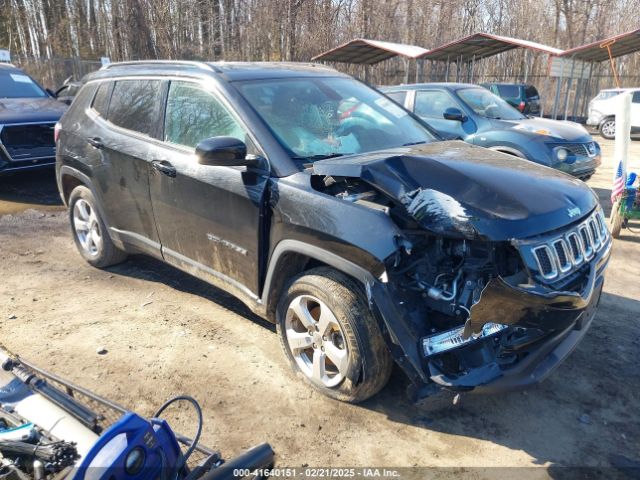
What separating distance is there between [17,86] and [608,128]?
17.1 meters

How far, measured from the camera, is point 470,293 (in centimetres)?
256

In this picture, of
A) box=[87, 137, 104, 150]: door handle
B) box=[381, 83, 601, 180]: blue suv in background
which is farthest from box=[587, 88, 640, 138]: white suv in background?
box=[87, 137, 104, 150]: door handle

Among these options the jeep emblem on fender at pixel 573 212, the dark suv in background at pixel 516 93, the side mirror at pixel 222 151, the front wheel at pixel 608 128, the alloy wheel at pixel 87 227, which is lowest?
the front wheel at pixel 608 128

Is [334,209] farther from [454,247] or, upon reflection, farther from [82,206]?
[82,206]

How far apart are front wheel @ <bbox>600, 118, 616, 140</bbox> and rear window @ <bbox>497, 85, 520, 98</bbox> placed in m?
3.16

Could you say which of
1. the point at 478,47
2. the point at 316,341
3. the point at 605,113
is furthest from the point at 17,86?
the point at 605,113

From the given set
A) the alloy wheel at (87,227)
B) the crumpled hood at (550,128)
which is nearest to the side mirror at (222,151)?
the alloy wheel at (87,227)

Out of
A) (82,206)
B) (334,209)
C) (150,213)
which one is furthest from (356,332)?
(82,206)

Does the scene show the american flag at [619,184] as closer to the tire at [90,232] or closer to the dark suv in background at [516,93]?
the tire at [90,232]

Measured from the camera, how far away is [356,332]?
2.75m

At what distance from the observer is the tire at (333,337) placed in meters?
2.77

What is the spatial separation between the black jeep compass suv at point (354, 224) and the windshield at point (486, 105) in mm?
4848

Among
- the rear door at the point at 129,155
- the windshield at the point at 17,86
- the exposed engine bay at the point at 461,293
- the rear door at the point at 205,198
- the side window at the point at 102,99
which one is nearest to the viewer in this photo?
the exposed engine bay at the point at 461,293

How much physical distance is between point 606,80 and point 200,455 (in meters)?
28.7
